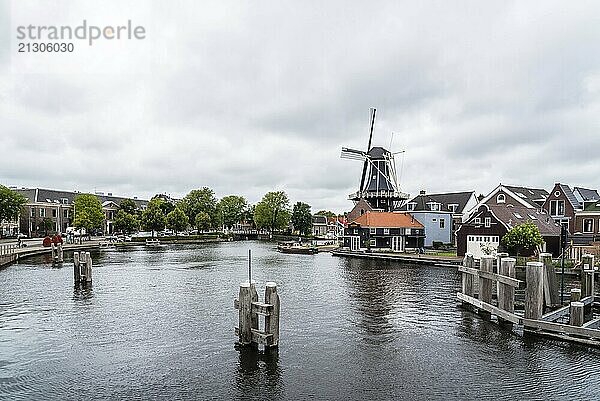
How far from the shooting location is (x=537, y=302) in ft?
50.0

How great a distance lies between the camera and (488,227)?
152 ft

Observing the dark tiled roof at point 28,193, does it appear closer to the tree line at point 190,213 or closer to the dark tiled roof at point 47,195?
the dark tiled roof at point 47,195

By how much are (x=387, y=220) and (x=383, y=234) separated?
2189 millimetres

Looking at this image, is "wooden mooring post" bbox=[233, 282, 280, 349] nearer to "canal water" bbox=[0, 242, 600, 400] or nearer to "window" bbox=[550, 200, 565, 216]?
"canal water" bbox=[0, 242, 600, 400]

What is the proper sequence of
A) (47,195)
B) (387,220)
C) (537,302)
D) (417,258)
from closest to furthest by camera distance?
1. (537,302)
2. (417,258)
3. (387,220)
4. (47,195)

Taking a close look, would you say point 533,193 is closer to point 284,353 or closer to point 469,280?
point 469,280

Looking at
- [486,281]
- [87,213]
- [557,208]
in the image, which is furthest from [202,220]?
[486,281]

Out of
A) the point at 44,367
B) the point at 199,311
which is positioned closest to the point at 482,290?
the point at 199,311

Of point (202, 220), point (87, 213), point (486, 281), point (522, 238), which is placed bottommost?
point (486, 281)

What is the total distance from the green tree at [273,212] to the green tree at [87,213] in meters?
34.4

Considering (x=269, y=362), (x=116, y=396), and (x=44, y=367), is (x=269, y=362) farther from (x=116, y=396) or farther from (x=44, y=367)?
(x=44, y=367)

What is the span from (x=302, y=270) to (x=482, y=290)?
73.0 feet

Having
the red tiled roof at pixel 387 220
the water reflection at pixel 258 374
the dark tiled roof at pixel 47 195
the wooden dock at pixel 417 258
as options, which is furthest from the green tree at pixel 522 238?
the dark tiled roof at pixel 47 195

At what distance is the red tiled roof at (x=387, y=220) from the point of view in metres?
63.0
